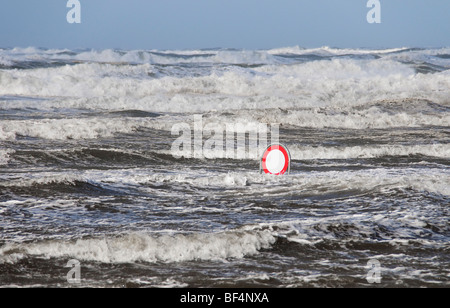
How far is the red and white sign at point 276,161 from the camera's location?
973 cm

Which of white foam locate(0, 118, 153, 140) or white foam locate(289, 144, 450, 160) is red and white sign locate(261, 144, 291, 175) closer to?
white foam locate(289, 144, 450, 160)

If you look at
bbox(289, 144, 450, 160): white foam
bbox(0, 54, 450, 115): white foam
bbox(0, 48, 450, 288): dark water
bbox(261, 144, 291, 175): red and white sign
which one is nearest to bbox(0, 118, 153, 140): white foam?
bbox(0, 48, 450, 288): dark water

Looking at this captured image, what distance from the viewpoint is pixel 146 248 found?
6176 mm

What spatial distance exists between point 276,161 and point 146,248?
411 centimetres

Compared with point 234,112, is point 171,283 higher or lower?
lower

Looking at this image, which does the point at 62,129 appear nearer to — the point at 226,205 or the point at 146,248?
the point at 226,205

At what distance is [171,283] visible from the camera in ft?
17.7

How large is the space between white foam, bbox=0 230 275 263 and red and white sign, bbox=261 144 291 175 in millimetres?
3307

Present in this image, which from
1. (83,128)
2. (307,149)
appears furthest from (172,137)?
(307,149)

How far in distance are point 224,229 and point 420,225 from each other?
2.15 m

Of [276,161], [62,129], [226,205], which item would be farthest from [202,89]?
[226,205]

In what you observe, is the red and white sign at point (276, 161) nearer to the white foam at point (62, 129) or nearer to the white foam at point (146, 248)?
the white foam at point (146, 248)
